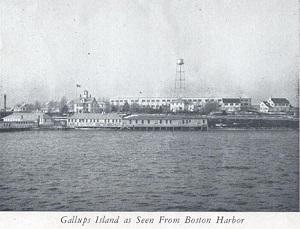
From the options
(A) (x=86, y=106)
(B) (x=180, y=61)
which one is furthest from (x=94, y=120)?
(B) (x=180, y=61)

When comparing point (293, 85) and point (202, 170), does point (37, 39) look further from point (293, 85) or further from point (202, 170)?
point (293, 85)

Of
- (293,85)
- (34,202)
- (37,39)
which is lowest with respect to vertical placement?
(34,202)

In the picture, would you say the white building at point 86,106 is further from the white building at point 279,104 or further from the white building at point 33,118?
the white building at point 279,104

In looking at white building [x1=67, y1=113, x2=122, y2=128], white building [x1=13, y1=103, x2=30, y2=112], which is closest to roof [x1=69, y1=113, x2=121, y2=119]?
white building [x1=67, y1=113, x2=122, y2=128]

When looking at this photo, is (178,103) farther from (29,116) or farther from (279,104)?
(29,116)

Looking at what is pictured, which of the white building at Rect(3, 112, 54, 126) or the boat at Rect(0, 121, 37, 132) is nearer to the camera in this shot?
the boat at Rect(0, 121, 37, 132)

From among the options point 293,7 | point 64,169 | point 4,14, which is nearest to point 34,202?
point 64,169

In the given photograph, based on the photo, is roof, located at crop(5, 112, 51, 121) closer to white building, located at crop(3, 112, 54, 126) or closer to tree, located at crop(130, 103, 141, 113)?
white building, located at crop(3, 112, 54, 126)

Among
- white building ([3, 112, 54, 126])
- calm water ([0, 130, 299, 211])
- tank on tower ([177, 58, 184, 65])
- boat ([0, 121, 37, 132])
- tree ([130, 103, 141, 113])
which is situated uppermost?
tank on tower ([177, 58, 184, 65])

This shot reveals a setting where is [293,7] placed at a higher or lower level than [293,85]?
higher
